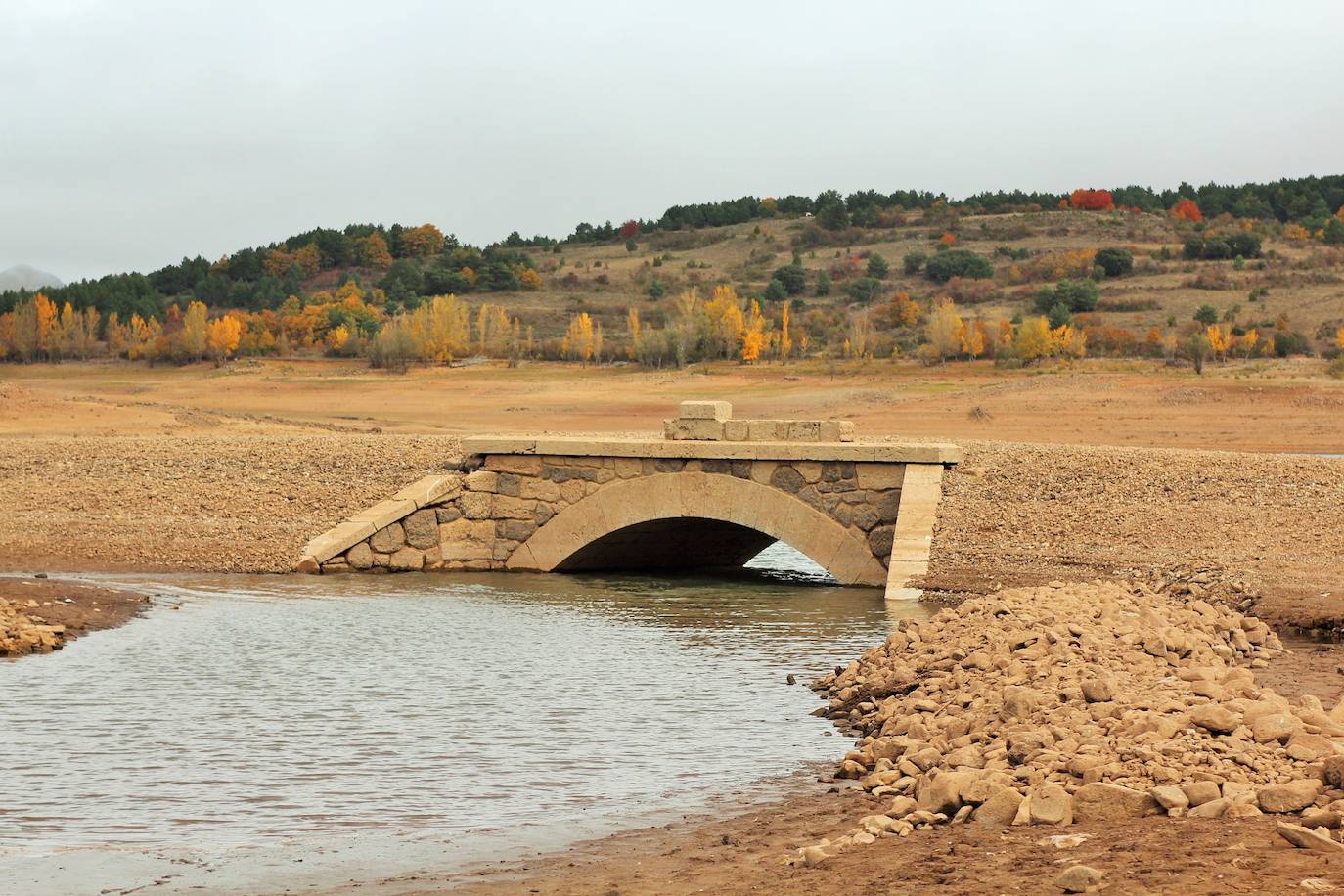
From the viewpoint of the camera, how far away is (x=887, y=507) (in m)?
17.3

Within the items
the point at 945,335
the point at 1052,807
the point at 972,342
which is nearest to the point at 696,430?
the point at 1052,807

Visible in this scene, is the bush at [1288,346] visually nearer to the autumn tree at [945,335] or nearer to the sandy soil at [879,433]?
the sandy soil at [879,433]

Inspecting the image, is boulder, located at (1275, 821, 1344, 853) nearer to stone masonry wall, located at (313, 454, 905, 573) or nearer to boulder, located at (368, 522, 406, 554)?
stone masonry wall, located at (313, 454, 905, 573)

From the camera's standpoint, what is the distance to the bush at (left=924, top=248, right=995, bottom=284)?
83.8 meters

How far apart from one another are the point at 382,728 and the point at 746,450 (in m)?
7.47

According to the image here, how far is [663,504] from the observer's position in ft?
59.3

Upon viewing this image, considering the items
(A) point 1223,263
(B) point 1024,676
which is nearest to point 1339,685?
(B) point 1024,676

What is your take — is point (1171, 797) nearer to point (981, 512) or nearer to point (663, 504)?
point (663, 504)

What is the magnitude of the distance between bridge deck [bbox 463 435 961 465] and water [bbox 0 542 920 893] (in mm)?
1440

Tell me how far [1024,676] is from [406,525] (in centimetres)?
1058

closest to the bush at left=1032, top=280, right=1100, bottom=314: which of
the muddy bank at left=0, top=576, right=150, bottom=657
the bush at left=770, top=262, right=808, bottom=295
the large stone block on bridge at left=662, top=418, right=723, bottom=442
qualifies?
the bush at left=770, top=262, right=808, bottom=295

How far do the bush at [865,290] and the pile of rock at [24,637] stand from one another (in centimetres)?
6975

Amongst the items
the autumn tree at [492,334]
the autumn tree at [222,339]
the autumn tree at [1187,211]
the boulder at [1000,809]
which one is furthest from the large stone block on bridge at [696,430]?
the autumn tree at [1187,211]

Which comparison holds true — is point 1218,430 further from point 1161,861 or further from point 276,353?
point 276,353
